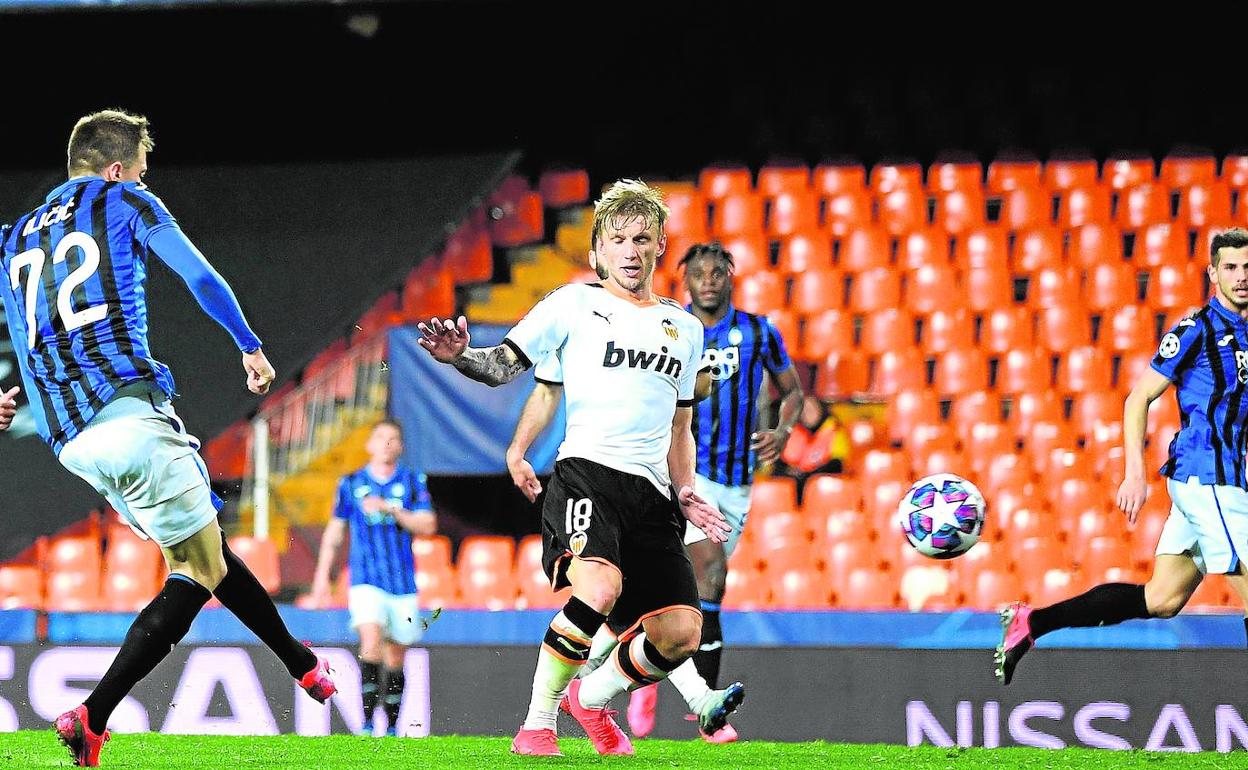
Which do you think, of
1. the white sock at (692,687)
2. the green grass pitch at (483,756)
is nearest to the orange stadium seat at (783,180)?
the green grass pitch at (483,756)

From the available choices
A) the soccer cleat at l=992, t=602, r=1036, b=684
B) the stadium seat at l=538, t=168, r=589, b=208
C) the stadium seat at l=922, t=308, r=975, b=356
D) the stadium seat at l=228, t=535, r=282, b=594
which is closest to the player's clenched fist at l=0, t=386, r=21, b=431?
the soccer cleat at l=992, t=602, r=1036, b=684

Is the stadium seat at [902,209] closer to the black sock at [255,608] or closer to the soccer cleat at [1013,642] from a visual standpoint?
the soccer cleat at [1013,642]

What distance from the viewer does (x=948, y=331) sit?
10211 millimetres

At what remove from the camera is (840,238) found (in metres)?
10.6

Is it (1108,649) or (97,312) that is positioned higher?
(97,312)

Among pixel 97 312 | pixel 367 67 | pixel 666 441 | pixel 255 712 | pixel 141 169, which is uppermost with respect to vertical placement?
pixel 367 67

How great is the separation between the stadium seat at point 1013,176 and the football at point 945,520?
479 centimetres

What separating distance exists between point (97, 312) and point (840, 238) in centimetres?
678

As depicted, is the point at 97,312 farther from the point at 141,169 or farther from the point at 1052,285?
the point at 1052,285

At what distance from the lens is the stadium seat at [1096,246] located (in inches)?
404

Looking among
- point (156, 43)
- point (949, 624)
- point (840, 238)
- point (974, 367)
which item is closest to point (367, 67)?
point (156, 43)

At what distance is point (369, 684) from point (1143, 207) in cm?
587

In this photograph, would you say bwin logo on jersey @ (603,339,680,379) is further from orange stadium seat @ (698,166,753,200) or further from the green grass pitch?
orange stadium seat @ (698,166,753,200)

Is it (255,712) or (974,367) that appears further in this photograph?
(974,367)
